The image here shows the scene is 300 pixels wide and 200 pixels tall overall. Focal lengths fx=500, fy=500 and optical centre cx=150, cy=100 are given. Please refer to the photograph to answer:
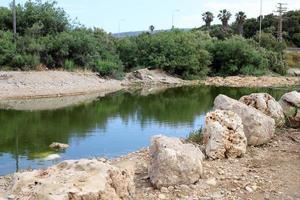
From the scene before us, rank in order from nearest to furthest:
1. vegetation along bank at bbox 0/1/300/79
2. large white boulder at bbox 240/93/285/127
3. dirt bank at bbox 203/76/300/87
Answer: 1. large white boulder at bbox 240/93/285/127
2. vegetation along bank at bbox 0/1/300/79
3. dirt bank at bbox 203/76/300/87

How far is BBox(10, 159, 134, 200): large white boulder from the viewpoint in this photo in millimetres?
5621

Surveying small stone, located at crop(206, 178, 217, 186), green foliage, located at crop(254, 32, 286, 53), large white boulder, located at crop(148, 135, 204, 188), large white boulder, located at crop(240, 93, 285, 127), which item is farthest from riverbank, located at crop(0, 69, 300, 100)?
small stone, located at crop(206, 178, 217, 186)

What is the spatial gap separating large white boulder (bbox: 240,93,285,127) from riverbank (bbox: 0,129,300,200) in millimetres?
1966

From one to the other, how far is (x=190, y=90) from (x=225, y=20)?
47.4 meters

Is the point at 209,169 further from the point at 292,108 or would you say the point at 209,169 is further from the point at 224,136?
the point at 292,108

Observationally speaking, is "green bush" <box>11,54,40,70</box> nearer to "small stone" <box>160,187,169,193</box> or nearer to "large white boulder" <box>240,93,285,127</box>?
"large white boulder" <box>240,93,285,127</box>

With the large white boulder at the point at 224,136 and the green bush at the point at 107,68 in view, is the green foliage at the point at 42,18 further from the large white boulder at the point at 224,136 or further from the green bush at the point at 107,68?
the large white boulder at the point at 224,136

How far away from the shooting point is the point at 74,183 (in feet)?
19.3

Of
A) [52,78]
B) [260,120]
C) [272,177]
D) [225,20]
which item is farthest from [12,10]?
[225,20]

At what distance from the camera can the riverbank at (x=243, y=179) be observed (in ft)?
28.1

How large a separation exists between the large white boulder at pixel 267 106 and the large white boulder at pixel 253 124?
4.48 ft

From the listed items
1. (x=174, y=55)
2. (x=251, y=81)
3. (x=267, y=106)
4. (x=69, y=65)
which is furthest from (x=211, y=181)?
(x=174, y=55)

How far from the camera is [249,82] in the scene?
47000 millimetres

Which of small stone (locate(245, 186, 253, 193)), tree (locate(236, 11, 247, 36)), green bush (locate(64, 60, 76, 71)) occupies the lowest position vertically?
small stone (locate(245, 186, 253, 193))
